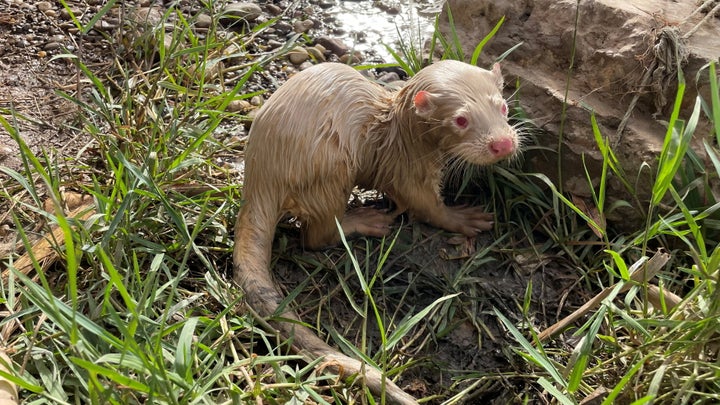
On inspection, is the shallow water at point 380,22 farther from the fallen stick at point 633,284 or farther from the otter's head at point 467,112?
the fallen stick at point 633,284

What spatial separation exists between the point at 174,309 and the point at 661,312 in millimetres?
1753

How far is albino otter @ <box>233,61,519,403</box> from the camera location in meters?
3.17

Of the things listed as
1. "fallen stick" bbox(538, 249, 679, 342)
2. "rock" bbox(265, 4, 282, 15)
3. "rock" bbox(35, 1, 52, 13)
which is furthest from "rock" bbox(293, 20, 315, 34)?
"fallen stick" bbox(538, 249, 679, 342)

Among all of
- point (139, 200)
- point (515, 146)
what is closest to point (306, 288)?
point (139, 200)

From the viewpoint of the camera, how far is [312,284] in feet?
11.1

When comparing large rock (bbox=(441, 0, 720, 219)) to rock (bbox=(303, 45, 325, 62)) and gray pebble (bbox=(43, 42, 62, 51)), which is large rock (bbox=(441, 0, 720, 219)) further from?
gray pebble (bbox=(43, 42, 62, 51))

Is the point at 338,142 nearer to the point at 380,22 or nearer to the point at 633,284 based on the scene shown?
the point at 633,284

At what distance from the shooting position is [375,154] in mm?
3416

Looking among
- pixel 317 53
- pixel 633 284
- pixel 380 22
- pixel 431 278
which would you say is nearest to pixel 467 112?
pixel 431 278

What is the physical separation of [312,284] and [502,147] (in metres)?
1.01

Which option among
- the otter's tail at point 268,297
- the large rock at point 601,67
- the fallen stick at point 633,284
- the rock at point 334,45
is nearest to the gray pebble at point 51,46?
the rock at point 334,45

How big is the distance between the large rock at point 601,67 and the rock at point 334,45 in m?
1.10

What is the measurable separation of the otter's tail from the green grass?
2.8 inches

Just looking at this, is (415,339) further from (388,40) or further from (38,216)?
(388,40)
